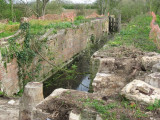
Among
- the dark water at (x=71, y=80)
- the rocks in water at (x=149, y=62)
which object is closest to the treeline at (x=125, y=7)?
the dark water at (x=71, y=80)

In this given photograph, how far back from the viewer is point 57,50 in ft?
34.4

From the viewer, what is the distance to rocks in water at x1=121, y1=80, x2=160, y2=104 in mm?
3129

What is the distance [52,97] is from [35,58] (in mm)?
5263

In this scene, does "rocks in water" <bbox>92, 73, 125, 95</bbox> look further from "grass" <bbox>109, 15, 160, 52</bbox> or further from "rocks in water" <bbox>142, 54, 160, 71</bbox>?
"grass" <bbox>109, 15, 160, 52</bbox>

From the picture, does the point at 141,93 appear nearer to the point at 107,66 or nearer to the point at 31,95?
the point at 107,66

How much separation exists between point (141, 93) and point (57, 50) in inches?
300

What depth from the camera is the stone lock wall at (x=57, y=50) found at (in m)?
6.83

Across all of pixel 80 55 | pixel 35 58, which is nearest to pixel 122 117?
pixel 35 58

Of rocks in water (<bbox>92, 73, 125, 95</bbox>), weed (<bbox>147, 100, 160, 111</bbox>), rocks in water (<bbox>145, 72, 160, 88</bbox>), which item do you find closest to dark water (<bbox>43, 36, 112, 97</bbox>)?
rocks in water (<bbox>92, 73, 125, 95</bbox>)

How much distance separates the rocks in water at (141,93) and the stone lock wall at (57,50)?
4530 millimetres

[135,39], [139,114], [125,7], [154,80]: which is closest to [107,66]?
[154,80]

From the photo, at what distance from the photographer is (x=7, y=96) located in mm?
6656

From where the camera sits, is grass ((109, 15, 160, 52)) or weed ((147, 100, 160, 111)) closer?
weed ((147, 100, 160, 111))

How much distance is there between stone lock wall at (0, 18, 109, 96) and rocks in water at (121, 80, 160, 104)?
14.9 feet
